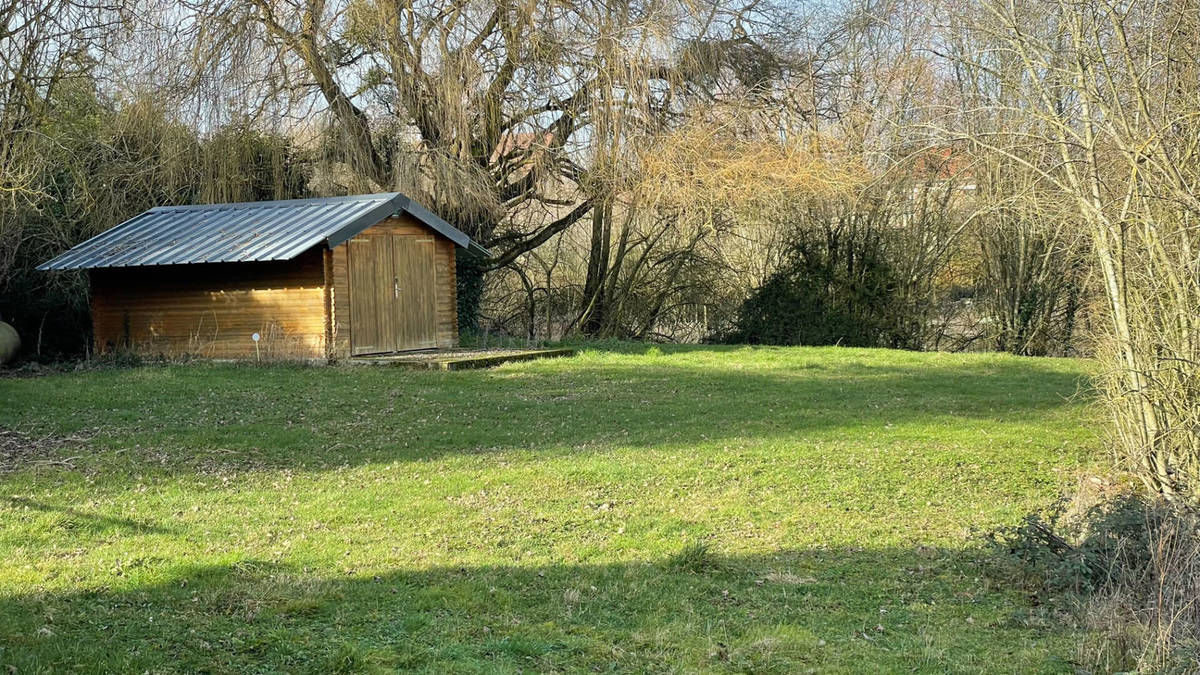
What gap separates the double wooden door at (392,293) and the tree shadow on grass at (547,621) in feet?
42.4

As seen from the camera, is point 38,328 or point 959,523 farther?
point 38,328

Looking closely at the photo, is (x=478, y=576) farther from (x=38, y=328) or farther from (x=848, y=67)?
(x=848, y=67)

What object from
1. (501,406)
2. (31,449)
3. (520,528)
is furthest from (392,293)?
(520,528)

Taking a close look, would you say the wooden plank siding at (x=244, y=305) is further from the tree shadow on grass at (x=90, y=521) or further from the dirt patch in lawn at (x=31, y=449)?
the tree shadow on grass at (x=90, y=521)

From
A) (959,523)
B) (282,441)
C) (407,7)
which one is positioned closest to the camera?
(959,523)

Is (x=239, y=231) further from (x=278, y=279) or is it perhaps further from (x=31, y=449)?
(x=31, y=449)

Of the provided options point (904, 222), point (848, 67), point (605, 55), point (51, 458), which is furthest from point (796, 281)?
point (51, 458)

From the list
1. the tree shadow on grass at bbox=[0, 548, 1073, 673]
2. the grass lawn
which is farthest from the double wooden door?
the tree shadow on grass at bbox=[0, 548, 1073, 673]

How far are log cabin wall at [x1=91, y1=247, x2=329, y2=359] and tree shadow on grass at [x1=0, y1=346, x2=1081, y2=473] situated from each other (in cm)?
166

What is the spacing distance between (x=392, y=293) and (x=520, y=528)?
12.9m

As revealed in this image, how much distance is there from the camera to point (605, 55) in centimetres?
2197

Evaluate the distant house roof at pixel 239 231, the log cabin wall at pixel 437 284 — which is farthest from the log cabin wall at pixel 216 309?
the distant house roof at pixel 239 231

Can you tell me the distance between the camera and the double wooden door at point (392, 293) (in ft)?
63.2

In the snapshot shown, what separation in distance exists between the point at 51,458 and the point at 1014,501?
29.1 ft
